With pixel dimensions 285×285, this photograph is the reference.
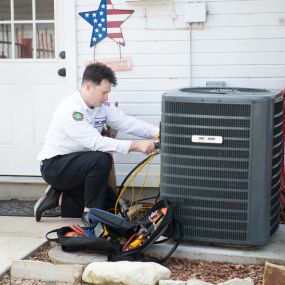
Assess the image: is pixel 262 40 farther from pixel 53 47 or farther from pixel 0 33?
pixel 0 33

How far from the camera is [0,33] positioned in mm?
6301

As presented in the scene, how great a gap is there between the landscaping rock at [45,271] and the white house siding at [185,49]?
1.98 m

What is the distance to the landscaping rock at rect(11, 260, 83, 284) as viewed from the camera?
13.1 ft

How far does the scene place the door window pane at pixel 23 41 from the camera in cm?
623

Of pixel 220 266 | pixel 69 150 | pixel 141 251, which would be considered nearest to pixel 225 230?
pixel 220 266

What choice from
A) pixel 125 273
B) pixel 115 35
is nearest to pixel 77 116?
pixel 115 35

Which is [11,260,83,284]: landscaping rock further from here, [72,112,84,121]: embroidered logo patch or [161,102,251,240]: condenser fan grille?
[72,112,84,121]: embroidered logo patch

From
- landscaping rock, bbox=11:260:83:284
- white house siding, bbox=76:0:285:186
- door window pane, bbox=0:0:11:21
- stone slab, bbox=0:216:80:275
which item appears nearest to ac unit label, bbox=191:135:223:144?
landscaping rock, bbox=11:260:83:284

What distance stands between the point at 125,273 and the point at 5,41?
3263 mm

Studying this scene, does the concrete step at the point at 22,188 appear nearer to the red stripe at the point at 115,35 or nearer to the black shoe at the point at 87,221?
the black shoe at the point at 87,221

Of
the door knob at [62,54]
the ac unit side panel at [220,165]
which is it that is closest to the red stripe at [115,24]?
the door knob at [62,54]

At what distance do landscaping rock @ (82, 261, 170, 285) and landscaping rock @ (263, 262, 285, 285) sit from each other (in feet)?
2.00

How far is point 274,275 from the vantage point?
11.9 feet

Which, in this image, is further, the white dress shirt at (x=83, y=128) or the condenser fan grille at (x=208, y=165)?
the white dress shirt at (x=83, y=128)
